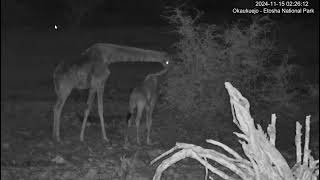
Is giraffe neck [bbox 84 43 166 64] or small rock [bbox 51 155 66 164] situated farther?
giraffe neck [bbox 84 43 166 64]

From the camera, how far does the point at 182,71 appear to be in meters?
10.0

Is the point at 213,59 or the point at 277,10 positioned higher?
the point at 277,10

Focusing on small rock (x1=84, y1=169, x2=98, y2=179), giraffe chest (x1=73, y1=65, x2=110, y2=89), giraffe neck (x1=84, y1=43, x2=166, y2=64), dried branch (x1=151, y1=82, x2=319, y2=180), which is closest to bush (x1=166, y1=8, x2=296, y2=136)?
giraffe neck (x1=84, y1=43, x2=166, y2=64)

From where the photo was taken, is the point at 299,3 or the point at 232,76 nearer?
the point at 232,76

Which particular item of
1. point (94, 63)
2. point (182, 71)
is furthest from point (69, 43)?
point (94, 63)

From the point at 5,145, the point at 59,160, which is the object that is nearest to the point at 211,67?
the point at 5,145

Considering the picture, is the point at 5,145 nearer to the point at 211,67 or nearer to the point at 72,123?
the point at 72,123

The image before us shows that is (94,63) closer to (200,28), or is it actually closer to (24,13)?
(200,28)

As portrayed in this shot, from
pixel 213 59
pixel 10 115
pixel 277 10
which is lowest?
pixel 10 115

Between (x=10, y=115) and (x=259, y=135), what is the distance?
22.2 ft

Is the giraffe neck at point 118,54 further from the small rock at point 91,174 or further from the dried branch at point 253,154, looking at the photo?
the dried branch at point 253,154
